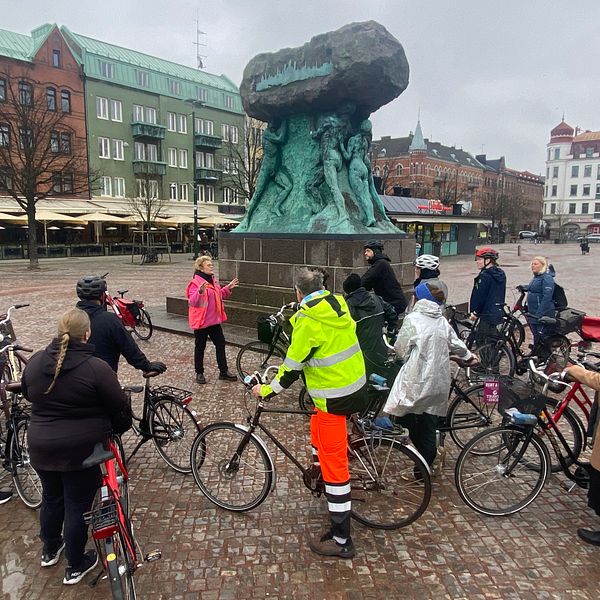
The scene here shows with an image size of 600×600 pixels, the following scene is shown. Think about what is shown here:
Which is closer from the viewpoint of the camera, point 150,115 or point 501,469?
point 501,469

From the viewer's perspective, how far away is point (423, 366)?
155 inches

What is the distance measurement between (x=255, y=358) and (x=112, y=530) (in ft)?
14.4

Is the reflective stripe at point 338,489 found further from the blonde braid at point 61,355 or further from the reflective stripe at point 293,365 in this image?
the blonde braid at point 61,355

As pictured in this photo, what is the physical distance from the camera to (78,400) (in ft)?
9.09

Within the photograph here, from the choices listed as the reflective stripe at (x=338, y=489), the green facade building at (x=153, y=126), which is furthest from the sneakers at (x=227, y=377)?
the green facade building at (x=153, y=126)

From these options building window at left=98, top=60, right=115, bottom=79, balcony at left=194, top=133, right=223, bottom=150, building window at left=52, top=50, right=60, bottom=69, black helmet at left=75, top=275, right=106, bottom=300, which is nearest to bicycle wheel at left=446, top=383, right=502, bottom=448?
black helmet at left=75, top=275, right=106, bottom=300

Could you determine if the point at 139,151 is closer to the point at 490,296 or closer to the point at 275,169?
the point at 275,169

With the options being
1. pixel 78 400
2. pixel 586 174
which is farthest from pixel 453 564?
pixel 586 174

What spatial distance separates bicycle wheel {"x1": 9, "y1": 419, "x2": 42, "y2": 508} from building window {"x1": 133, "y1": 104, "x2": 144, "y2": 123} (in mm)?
45535

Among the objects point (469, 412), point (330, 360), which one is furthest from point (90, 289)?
point (469, 412)

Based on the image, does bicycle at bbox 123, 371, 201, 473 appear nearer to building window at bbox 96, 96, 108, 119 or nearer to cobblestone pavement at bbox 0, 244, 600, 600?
cobblestone pavement at bbox 0, 244, 600, 600

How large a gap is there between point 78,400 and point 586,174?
117331mm

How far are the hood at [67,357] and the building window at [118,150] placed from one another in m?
44.4

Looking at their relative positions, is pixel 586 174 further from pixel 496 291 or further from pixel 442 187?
pixel 496 291
